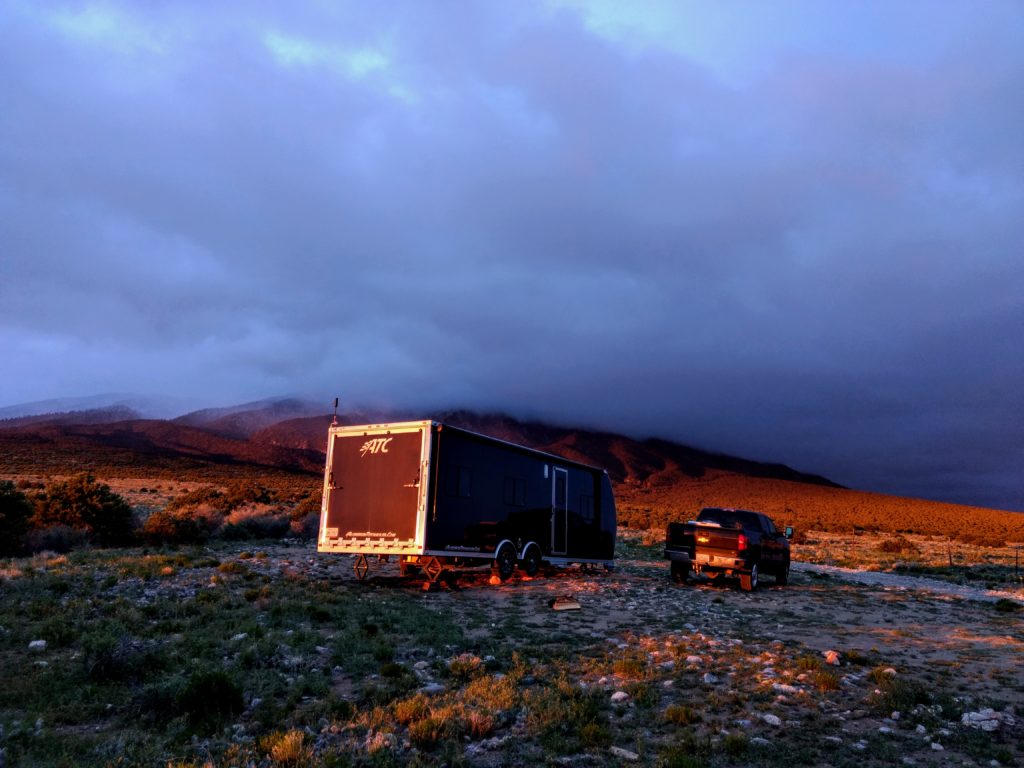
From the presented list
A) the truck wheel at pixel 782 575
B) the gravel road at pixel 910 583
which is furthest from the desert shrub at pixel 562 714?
the gravel road at pixel 910 583

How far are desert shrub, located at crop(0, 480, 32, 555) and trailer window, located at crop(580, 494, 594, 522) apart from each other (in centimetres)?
1720

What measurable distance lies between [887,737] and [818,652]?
3.76 meters

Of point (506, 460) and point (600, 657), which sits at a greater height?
point (506, 460)

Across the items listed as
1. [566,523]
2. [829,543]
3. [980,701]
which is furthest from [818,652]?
[829,543]

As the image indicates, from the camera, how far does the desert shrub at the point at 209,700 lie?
21.8 feet

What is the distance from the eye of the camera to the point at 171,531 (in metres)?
24.3

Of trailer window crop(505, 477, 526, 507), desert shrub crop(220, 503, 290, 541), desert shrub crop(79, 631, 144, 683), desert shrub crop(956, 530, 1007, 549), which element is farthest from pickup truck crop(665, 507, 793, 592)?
desert shrub crop(956, 530, 1007, 549)

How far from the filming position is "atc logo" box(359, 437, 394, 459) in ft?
53.3

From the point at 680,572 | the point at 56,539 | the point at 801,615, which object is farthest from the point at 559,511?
the point at 56,539

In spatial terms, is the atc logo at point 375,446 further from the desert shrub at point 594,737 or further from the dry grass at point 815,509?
the dry grass at point 815,509

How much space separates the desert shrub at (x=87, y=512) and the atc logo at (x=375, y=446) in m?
12.7

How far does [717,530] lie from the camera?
18.8 m

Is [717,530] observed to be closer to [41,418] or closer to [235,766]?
[235,766]

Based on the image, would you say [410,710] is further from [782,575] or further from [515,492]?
[782,575]
